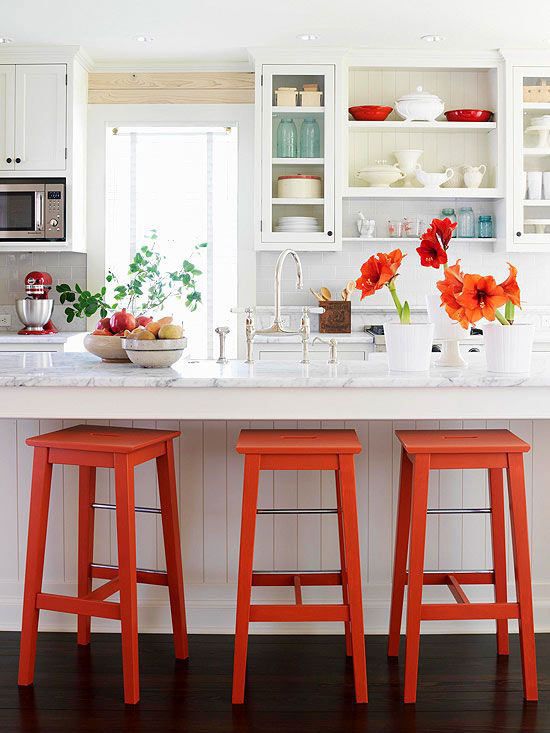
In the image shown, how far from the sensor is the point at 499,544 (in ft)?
8.97

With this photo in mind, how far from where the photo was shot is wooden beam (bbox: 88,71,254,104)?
5449mm

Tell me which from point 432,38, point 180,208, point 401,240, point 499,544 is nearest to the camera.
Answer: point 499,544

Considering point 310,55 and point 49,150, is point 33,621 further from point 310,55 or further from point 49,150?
point 310,55

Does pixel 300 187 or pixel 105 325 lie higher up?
pixel 300 187

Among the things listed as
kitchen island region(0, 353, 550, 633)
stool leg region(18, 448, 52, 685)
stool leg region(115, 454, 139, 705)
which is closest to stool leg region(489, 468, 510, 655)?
kitchen island region(0, 353, 550, 633)

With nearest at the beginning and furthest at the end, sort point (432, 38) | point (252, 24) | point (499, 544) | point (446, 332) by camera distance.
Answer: point (499, 544) → point (446, 332) → point (252, 24) → point (432, 38)

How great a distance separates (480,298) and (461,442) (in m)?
0.42

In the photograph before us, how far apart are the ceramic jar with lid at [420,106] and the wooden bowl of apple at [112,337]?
286 cm

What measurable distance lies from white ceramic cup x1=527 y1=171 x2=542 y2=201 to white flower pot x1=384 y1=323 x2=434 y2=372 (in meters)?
2.88

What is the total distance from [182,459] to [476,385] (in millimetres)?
1023

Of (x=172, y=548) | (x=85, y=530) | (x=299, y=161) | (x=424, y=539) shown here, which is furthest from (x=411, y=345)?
(x=299, y=161)

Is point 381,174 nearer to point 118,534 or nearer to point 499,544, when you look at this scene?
point 499,544

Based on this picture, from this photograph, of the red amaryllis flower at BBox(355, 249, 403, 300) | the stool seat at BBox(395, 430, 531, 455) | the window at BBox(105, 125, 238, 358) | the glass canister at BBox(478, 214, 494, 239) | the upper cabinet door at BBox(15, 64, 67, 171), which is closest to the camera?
the stool seat at BBox(395, 430, 531, 455)

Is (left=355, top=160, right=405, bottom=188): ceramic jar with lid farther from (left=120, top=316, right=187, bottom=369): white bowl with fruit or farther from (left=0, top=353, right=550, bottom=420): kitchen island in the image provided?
(left=0, top=353, right=550, bottom=420): kitchen island
